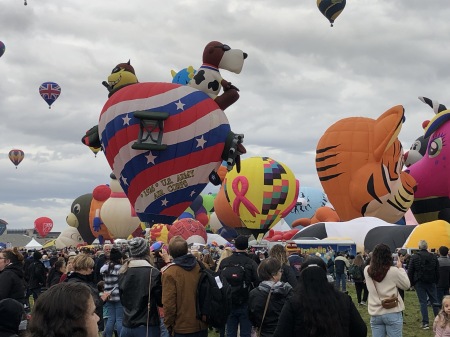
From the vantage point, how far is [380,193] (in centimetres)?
2523

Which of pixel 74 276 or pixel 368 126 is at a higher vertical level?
pixel 368 126

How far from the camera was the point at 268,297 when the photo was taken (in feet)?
17.2

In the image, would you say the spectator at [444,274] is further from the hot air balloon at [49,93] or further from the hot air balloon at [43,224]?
the hot air balloon at [43,224]

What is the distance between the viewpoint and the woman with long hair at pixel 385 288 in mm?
Result: 5938

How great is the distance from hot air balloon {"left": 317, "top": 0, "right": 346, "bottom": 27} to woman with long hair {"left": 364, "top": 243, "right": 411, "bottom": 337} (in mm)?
25784

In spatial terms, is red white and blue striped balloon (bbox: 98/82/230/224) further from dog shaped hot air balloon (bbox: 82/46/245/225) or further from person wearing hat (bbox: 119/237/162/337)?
person wearing hat (bbox: 119/237/162/337)

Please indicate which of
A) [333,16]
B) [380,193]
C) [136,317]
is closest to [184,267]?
[136,317]

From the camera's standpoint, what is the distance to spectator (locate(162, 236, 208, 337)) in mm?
5594

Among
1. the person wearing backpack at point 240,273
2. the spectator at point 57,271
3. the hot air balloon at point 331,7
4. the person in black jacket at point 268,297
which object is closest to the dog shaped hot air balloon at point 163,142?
the spectator at point 57,271

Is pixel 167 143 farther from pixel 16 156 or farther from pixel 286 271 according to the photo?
pixel 16 156

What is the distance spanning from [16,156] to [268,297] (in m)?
48.8

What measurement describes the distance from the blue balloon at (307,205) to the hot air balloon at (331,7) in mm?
19700

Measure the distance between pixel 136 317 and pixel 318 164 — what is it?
20.7 meters

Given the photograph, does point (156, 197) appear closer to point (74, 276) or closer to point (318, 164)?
point (318, 164)
